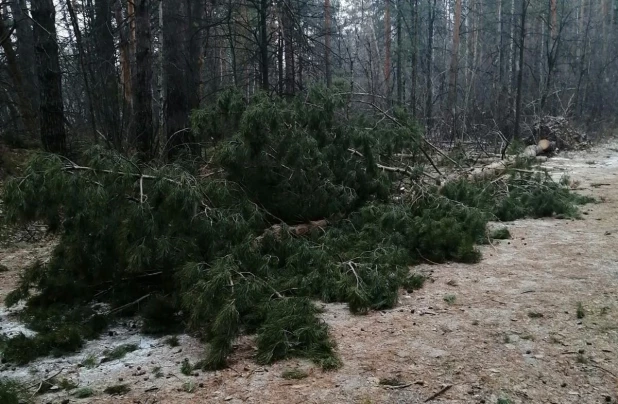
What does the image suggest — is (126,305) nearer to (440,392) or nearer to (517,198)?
(440,392)

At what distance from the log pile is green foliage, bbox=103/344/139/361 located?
1501cm

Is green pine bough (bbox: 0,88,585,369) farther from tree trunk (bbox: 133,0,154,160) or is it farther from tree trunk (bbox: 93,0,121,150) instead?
tree trunk (bbox: 93,0,121,150)

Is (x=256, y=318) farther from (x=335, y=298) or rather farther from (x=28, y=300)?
(x=28, y=300)

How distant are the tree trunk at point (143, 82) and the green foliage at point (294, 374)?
15.3 ft

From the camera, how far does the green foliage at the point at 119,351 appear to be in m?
3.91

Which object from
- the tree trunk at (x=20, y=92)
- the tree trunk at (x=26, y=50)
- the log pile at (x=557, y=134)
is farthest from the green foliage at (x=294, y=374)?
the log pile at (x=557, y=134)

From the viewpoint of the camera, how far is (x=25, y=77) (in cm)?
1444

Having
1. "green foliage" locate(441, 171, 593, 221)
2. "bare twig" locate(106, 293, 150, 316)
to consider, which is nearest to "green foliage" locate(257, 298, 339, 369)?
"bare twig" locate(106, 293, 150, 316)

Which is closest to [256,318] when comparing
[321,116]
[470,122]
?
[321,116]

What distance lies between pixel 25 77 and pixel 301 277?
510 inches

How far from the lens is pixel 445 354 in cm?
364

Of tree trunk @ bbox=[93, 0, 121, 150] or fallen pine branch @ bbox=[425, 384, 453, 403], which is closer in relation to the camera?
fallen pine branch @ bbox=[425, 384, 453, 403]

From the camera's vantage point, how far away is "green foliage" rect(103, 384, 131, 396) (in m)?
3.36

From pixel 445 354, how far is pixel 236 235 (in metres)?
2.19
